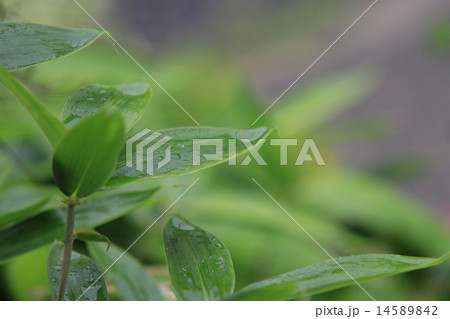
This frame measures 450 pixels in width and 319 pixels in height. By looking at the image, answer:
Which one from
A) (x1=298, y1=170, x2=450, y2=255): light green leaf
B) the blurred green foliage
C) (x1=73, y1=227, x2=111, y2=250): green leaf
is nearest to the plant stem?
(x1=73, y1=227, x2=111, y2=250): green leaf

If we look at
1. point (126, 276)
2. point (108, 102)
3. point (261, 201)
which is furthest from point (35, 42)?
point (261, 201)

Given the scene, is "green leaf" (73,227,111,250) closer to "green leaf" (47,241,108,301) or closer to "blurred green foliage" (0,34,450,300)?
"green leaf" (47,241,108,301)

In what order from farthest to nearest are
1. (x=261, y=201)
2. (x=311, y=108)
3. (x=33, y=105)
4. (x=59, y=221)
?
(x=311, y=108) → (x=261, y=201) → (x=59, y=221) → (x=33, y=105)

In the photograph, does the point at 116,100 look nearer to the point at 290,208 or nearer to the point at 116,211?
the point at 116,211

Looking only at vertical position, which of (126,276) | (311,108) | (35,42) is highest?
(311,108)

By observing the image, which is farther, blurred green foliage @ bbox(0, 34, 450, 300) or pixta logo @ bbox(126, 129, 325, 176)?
blurred green foliage @ bbox(0, 34, 450, 300)

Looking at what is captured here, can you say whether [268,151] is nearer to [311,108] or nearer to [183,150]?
[311,108]
